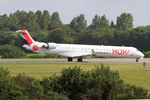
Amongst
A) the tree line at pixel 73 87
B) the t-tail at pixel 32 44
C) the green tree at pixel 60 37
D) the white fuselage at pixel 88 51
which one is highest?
the green tree at pixel 60 37

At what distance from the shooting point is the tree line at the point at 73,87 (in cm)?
2969

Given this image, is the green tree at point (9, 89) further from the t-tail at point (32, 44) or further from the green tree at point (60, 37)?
the green tree at point (60, 37)

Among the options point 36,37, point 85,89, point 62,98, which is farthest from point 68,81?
point 36,37

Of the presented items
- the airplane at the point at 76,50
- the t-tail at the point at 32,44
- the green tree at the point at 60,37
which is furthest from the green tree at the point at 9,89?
the green tree at the point at 60,37

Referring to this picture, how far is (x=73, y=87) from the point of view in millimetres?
32344

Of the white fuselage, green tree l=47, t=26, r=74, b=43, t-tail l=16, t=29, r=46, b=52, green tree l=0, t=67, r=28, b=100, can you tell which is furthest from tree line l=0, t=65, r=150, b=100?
green tree l=47, t=26, r=74, b=43

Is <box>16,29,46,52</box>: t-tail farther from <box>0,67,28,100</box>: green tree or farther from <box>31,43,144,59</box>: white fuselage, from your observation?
<box>0,67,28,100</box>: green tree

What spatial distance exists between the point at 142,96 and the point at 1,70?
7767mm

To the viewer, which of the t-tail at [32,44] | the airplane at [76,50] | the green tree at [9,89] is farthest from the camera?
the t-tail at [32,44]

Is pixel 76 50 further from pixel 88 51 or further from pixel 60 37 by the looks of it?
pixel 60 37

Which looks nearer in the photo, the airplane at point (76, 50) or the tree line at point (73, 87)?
the tree line at point (73, 87)

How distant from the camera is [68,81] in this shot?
107ft

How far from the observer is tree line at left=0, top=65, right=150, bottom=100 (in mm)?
29688

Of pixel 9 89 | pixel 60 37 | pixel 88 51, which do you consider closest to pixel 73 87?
pixel 9 89
